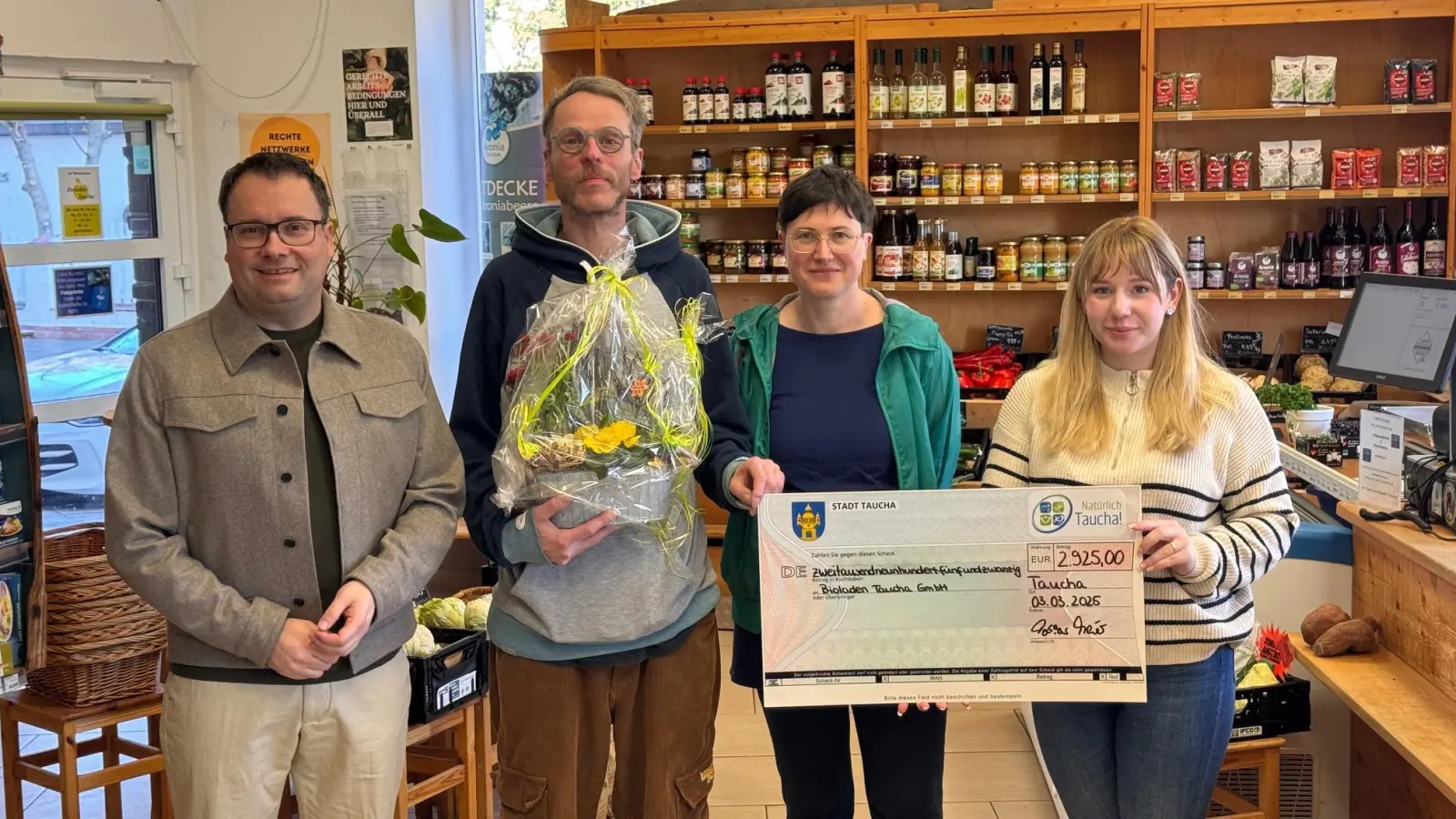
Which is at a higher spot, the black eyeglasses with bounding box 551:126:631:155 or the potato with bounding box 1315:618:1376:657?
the black eyeglasses with bounding box 551:126:631:155

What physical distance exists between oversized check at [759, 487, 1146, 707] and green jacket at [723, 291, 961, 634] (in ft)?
0.64

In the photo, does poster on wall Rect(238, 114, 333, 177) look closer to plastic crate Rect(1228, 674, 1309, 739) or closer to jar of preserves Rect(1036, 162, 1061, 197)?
jar of preserves Rect(1036, 162, 1061, 197)

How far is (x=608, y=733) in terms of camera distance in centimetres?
214

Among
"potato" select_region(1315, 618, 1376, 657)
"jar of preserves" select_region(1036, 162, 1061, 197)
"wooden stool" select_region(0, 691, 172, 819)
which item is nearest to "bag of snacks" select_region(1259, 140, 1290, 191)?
"jar of preserves" select_region(1036, 162, 1061, 197)

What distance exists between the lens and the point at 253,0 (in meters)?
5.65

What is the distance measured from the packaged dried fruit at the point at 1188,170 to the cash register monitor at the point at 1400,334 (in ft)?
8.45

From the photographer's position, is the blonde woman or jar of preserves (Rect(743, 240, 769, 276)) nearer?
the blonde woman

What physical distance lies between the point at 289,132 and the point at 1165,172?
3.71 metres

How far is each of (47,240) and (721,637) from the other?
307 centimetres

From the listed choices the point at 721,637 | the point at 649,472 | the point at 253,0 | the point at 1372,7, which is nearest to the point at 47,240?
the point at 253,0

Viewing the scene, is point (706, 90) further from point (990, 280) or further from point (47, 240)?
point (47, 240)

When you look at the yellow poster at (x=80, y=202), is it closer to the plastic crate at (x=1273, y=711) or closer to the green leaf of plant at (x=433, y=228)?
the green leaf of plant at (x=433, y=228)

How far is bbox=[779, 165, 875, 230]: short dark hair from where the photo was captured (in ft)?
7.52

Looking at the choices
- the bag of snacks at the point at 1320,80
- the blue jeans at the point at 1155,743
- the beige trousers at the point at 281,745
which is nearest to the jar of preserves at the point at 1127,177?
the bag of snacks at the point at 1320,80
